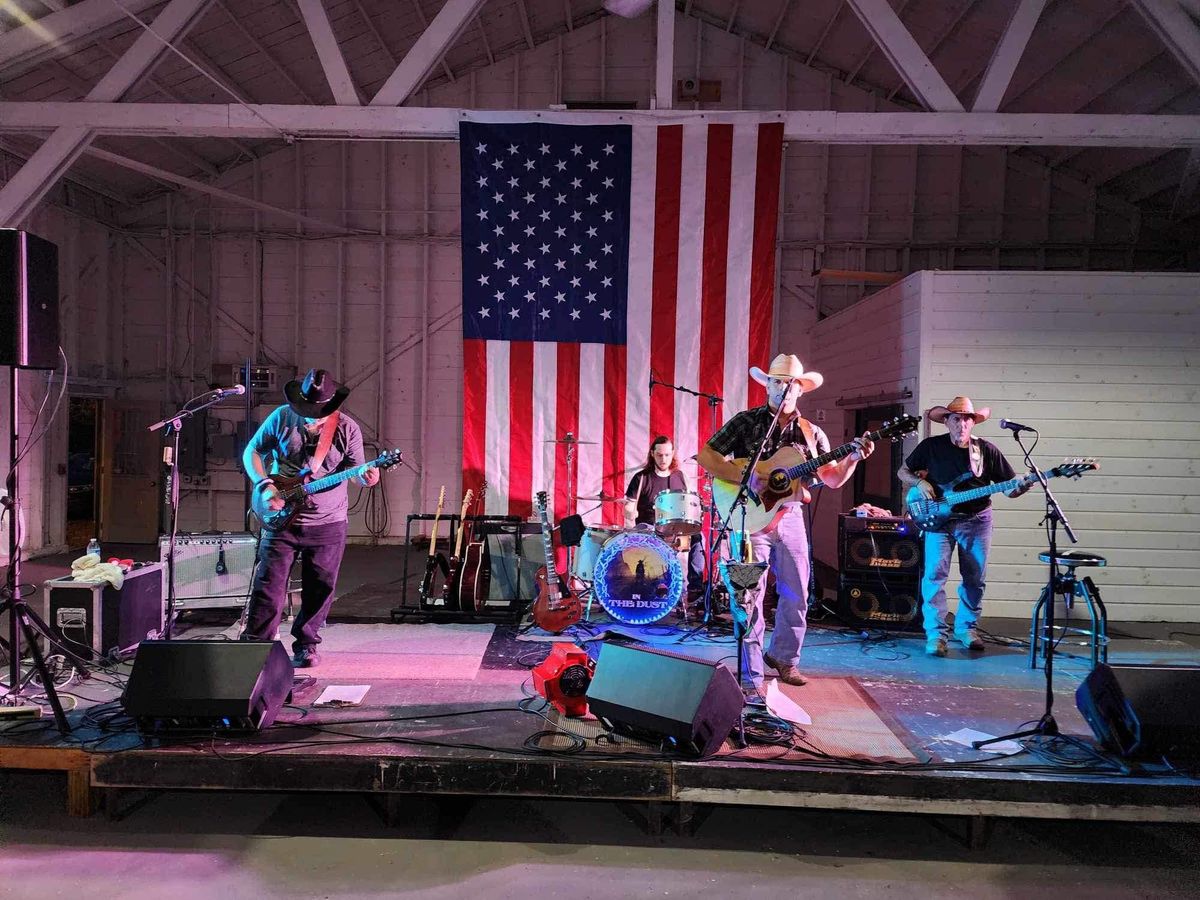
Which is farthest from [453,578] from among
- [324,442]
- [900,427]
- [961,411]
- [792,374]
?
[961,411]

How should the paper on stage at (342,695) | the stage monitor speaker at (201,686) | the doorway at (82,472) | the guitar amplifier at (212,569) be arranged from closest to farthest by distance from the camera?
1. the stage monitor speaker at (201,686)
2. the paper on stage at (342,695)
3. the guitar amplifier at (212,569)
4. the doorway at (82,472)

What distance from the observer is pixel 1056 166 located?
1170cm

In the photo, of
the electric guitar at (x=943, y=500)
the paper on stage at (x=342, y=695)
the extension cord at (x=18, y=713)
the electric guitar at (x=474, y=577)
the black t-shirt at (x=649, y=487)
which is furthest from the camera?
the black t-shirt at (x=649, y=487)

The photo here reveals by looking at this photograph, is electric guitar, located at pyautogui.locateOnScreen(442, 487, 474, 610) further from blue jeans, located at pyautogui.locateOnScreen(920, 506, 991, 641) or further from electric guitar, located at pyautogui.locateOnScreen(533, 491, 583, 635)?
blue jeans, located at pyautogui.locateOnScreen(920, 506, 991, 641)

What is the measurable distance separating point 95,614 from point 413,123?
4700 millimetres

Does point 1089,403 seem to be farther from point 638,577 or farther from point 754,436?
point 638,577

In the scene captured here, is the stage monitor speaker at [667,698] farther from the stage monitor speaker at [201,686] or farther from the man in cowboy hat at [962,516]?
the man in cowboy hat at [962,516]

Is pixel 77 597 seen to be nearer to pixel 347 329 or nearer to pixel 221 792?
pixel 221 792

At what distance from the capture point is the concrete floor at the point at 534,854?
3240 millimetres

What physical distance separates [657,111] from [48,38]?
521cm

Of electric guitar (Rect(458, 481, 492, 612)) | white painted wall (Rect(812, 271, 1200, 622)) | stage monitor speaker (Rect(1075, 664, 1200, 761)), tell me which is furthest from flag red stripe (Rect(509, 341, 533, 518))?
stage monitor speaker (Rect(1075, 664, 1200, 761))

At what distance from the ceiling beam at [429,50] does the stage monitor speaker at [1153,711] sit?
661cm

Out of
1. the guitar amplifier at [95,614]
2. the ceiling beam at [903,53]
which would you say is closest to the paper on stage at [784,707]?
the guitar amplifier at [95,614]

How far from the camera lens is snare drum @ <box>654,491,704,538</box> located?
650 centimetres
